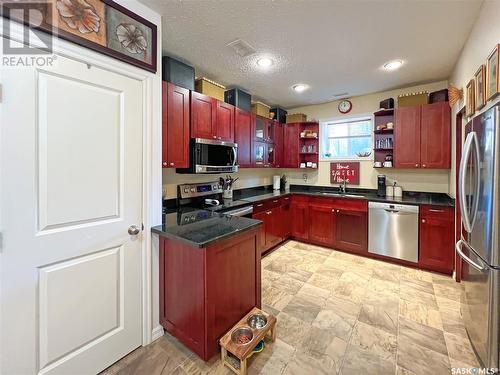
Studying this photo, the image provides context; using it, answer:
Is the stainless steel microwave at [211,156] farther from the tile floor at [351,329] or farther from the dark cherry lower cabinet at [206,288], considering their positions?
the tile floor at [351,329]

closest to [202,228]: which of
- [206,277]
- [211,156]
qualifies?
[206,277]

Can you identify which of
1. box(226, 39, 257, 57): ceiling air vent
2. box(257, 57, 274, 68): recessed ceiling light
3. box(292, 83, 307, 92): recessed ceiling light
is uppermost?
box(292, 83, 307, 92): recessed ceiling light

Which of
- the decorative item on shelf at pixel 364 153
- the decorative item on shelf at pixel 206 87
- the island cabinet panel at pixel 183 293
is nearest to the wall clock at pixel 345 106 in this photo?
the decorative item on shelf at pixel 364 153

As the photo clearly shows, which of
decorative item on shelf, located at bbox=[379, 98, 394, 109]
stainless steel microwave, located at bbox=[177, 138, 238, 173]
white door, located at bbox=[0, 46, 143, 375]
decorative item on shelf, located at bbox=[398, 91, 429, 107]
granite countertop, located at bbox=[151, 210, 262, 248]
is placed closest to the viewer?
white door, located at bbox=[0, 46, 143, 375]

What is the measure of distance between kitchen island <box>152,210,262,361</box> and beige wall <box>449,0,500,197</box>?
6.65 ft

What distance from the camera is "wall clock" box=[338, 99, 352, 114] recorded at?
4062 mm

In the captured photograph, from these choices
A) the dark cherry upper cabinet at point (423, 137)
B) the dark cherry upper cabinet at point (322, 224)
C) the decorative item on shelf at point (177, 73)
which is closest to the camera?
the decorative item on shelf at point (177, 73)

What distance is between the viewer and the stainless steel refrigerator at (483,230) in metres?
1.29

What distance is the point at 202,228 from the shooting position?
1751 mm

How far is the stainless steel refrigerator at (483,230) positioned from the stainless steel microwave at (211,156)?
230 cm

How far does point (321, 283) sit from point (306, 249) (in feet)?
3.65

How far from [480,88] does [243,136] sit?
2.54 metres

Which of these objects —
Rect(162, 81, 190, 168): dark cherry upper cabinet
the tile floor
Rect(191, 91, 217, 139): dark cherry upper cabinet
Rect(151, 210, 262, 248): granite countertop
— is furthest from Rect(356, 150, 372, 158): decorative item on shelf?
Rect(162, 81, 190, 168): dark cherry upper cabinet

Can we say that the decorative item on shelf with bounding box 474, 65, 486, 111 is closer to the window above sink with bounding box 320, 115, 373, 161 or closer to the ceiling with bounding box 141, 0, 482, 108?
the ceiling with bounding box 141, 0, 482, 108
